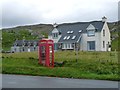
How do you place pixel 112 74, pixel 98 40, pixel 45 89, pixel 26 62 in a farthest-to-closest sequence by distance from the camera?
pixel 98 40
pixel 26 62
pixel 112 74
pixel 45 89

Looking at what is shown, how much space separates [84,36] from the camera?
5597 centimetres

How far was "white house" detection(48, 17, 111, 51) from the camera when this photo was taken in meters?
54.3

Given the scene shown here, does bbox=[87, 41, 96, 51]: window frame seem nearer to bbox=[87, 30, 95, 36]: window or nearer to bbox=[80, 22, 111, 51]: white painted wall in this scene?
bbox=[80, 22, 111, 51]: white painted wall

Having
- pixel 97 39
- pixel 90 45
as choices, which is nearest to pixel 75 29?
pixel 90 45

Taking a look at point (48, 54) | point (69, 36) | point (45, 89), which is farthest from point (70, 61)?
point (69, 36)

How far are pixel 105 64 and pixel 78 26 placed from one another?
37.4 metres

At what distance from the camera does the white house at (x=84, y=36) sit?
54312 millimetres

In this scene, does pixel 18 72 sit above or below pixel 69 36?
below

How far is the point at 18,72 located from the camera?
2098 cm

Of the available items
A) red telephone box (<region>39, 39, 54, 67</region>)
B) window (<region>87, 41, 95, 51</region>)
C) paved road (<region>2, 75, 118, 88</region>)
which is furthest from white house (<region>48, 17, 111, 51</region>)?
paved road (<region>2, 75, 118, 88</region>)

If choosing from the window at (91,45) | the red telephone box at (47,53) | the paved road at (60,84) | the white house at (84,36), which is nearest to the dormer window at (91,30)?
A: the white house at (84,36)

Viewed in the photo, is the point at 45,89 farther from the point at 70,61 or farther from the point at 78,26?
the point at 78,26

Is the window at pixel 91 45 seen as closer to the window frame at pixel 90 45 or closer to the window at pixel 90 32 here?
the window frame at pixel 90 45

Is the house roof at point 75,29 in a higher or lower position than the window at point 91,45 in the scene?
higher
